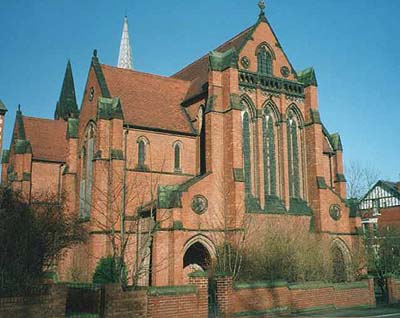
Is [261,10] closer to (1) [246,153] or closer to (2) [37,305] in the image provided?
(1) [246,153]

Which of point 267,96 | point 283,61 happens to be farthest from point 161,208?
point 283,61

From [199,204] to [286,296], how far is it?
31.5 ft

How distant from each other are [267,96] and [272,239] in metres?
12.0

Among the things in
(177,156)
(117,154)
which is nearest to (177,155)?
(177,156)

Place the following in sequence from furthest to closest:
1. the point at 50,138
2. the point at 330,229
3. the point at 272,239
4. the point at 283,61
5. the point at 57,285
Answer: the point at 50,138
the point at 283,61
the point at 330,229
the point at 272,239
the point at 57,285

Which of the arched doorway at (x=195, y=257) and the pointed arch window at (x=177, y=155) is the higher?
the pointed arch window at (x=177, y=155)

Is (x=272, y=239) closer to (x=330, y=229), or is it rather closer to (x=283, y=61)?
(x=330, y=229)

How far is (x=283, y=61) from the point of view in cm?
3534

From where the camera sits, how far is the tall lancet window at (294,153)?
33.7 meters

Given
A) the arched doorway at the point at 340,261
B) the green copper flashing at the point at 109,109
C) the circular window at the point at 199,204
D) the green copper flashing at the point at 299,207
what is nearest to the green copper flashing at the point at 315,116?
the green copper flashing at the point at 299,207

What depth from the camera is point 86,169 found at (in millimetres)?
33625

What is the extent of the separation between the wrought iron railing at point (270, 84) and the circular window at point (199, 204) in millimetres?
8354

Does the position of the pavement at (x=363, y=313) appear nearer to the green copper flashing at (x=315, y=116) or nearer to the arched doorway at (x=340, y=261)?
the arched doorway at (x=340, y=261)

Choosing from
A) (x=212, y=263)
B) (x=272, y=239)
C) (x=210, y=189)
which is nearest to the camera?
(x=272, y=239)
